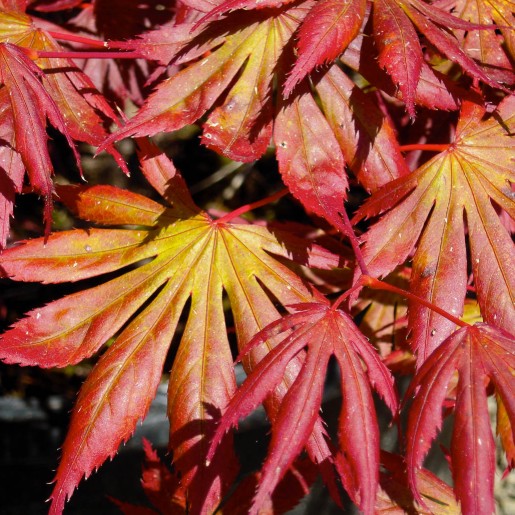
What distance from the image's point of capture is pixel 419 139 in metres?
0.97

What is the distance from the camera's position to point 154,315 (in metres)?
0.81

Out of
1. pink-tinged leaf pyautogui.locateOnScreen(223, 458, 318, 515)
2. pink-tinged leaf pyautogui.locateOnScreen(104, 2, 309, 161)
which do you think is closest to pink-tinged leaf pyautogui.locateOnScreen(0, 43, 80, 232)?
pink-tinged leaf pyautogui.locateOnScreen(104, 2, 309, 161)

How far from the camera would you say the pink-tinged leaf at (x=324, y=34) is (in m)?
0.64

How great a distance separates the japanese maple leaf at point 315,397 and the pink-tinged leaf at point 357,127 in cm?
20

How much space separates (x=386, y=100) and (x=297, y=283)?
36 cm

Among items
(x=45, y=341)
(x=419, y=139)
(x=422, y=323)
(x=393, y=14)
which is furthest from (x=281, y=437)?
(x=419, y=139)

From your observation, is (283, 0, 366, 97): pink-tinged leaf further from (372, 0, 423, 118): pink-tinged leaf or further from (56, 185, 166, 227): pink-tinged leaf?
(56, 185, 166, 227): pink-tinged leaf

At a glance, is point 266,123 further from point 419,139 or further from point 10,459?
point 10,459

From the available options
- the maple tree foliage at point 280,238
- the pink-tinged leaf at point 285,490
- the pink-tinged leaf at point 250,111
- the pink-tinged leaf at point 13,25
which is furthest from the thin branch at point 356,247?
the pink-tinged leaf at point 13,25

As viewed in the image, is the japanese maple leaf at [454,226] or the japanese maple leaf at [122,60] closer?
→ the japanese maple leaf at [454,226]

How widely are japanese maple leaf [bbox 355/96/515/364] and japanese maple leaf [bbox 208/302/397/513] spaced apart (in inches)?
3.9

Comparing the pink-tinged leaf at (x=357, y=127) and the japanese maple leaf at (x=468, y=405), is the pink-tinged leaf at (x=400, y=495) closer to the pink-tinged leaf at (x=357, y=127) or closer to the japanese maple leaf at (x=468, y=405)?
the japanese maple leaf at (x=468, y=405)

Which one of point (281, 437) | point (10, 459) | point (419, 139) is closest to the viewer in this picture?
point (281, 437)

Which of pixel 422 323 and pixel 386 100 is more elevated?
pixel 386 100
